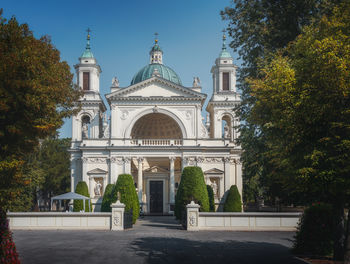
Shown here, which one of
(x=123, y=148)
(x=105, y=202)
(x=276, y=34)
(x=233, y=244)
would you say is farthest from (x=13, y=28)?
(x=123, y=148)

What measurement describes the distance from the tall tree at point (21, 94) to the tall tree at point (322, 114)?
11.3m

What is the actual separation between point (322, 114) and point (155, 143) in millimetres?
37797

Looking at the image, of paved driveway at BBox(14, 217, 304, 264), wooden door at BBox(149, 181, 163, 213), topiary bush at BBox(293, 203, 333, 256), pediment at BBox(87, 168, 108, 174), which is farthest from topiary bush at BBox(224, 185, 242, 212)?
topiary bush at BBox(293, 203, 333, 256)

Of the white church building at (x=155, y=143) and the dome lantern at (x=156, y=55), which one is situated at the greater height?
the dome lantern at (x=156, y=55)

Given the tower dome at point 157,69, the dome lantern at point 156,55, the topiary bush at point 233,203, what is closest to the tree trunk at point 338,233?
the topiary bush at point 233,203

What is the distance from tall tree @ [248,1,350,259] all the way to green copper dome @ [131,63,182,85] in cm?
4549

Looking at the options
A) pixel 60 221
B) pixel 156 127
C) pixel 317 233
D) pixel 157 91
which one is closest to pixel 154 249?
pixel 317 233

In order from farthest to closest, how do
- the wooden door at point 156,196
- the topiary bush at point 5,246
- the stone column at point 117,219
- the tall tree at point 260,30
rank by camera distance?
the wooden door at point 156,196 < the stone column at point 117,219 < the tall tree at point 260,30 < the topiary bush at point 5,246

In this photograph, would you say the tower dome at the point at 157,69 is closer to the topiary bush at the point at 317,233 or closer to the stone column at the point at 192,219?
the stone column at the point at 192,219

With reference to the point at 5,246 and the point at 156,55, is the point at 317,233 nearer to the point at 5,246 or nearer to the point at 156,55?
the point at 5,246

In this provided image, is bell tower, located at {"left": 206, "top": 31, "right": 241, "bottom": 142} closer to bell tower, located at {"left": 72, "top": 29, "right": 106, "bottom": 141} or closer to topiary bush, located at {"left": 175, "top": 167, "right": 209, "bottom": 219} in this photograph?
bell tower, located at {"left": 72, "top": 29, "right": 106, "bottom": 141}

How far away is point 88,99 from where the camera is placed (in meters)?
54.2

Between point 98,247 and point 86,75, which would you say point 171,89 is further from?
point 98,247

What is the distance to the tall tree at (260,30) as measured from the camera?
21.2 metres
